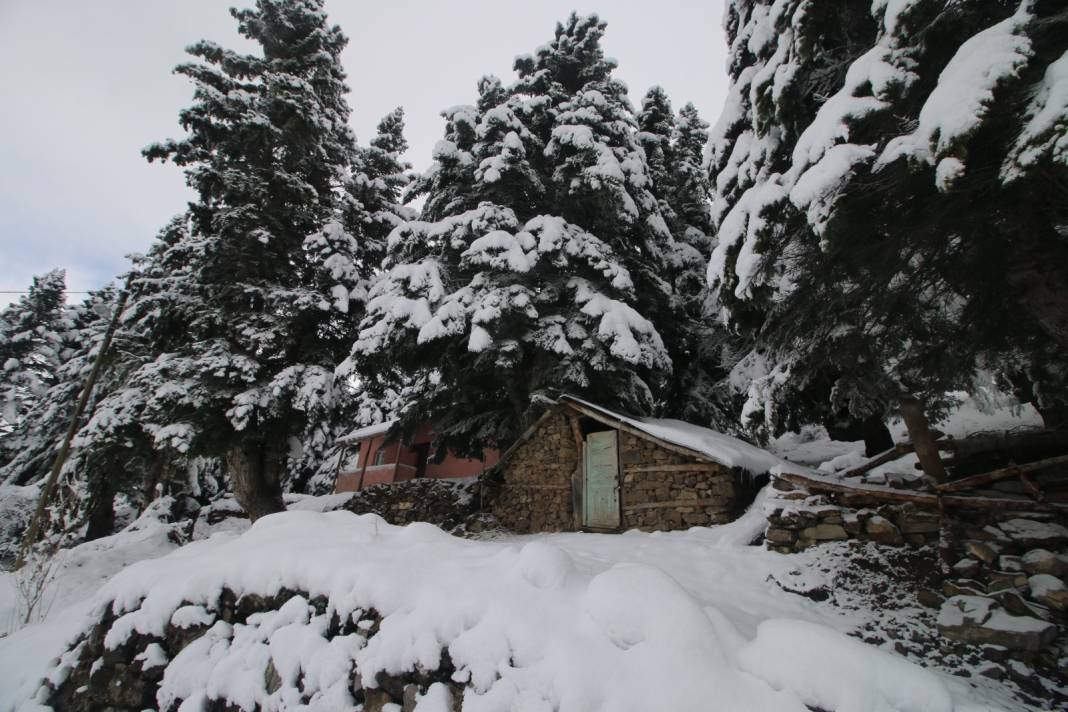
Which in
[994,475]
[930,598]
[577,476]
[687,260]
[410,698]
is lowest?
[410,698]

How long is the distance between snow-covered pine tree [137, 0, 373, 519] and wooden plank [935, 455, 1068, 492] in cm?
1096

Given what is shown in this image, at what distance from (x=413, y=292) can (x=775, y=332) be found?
821cm

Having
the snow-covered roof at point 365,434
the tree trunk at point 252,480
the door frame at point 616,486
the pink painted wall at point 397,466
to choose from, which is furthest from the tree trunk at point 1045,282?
the snow-covered roof at point 365,434

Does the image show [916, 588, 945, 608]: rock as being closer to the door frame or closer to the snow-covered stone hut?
the snow-covered stone hut

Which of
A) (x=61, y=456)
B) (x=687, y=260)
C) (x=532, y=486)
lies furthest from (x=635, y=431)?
(x=61, y=456)

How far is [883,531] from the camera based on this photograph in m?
4.90

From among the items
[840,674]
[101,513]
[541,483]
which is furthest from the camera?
[101,513]

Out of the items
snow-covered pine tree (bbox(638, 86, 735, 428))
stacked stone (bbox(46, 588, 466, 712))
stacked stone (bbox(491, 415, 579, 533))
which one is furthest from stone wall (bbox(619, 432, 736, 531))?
stacked stone (bbox(46, 588, 466, 712))

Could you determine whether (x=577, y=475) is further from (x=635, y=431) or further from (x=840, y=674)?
(x=840, y=674)

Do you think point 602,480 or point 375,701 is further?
point 602,480

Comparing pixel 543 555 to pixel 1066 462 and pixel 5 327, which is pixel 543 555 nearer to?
pixel 1066 462

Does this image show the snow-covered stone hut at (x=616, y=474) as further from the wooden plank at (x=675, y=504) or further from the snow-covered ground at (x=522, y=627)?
the snow-covered ground at (x=522, y=627)

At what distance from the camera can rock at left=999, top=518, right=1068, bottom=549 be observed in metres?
3.96

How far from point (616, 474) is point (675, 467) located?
1336 millimetres
